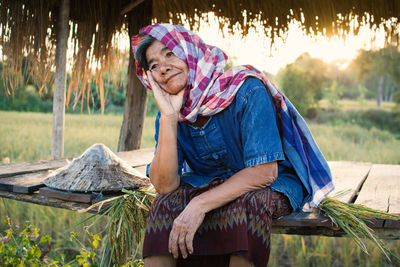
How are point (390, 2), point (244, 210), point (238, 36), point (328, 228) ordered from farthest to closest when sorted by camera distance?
1. point (238, 36)
2. point (390, 2)
3. point (328, 228)
4. point (244, 210)

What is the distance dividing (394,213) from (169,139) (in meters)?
1.26

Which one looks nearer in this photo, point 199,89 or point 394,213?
point 199,89

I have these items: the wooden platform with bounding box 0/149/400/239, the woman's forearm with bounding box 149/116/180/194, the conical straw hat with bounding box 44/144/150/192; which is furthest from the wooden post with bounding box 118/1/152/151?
the woman's forearm with bounding box 149/116/180/194

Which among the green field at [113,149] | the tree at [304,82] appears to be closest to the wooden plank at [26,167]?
the green field at [113,149]

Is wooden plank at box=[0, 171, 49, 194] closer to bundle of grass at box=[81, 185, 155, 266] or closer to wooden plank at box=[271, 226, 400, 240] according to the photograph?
bundle of grass at box=[81, 185, 155, 266]

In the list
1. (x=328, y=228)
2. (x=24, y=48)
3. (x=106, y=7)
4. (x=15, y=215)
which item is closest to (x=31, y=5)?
(x=24, y=48)

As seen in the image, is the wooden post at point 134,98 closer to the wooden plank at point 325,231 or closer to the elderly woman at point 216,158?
the elderly woman at point 216,158

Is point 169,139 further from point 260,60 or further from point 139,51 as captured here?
point 260,60

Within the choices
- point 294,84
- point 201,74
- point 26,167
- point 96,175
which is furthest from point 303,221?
point 294,84

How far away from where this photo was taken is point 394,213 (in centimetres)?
216

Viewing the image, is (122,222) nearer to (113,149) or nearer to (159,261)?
(159,261)

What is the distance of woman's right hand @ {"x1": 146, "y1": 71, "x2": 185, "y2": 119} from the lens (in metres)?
2.02

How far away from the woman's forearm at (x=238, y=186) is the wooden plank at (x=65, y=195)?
907mm

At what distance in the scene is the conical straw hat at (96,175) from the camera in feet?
8.20
